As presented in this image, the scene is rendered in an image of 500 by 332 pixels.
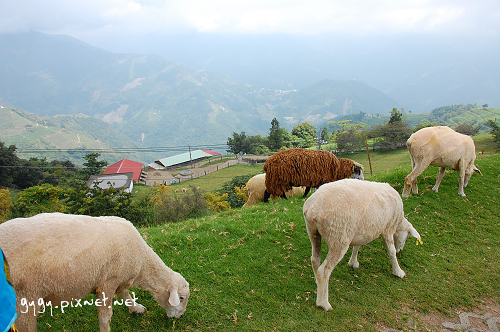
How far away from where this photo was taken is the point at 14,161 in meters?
51.5

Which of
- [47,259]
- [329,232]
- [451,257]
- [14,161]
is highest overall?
[47,259]

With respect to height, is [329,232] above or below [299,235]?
above

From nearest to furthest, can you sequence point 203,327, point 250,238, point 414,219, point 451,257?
point 203,327 < point 451,257 < point 250,238 < point 414,219

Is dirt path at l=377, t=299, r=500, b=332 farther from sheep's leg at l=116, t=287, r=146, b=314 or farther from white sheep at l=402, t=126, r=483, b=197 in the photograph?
white sheep at l=402, t=126, r=483, b=197

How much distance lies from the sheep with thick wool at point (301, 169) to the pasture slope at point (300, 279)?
1.90 metres

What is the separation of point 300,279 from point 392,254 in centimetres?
205

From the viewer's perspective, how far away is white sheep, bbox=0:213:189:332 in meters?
3.10

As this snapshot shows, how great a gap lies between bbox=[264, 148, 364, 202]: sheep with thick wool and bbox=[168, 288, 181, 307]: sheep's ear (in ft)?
21.0

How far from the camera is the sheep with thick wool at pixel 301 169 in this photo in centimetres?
1015

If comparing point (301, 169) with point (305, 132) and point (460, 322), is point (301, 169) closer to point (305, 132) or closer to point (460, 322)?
point (460, 322)

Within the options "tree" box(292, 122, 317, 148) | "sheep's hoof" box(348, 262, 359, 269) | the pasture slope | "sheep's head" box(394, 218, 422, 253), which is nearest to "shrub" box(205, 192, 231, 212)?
the pasture slope

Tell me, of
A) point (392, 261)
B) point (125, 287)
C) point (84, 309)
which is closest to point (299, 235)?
point (392, 261)

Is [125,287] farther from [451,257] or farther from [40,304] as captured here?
[451,257]

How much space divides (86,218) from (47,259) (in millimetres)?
784
